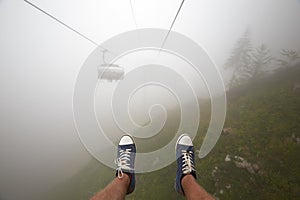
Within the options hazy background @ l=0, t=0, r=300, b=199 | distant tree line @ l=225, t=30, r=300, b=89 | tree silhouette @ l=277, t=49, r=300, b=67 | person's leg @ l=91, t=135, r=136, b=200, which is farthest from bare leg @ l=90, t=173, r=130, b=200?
tree silhouette @ l=277, t=49, r=300, b=67

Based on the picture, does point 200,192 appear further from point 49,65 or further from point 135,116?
point 49,65

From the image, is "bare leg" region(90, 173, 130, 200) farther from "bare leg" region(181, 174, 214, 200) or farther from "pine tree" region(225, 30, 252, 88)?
"pine tree" region(225, 30, 252, 88)

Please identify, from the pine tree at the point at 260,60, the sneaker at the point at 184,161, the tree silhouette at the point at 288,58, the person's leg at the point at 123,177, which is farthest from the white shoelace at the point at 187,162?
the tree silhouette at the point at 288,58

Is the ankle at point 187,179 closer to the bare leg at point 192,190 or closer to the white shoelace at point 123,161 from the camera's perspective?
the bare leg at point 192,190

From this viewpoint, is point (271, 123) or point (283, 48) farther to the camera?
point (283, 48)

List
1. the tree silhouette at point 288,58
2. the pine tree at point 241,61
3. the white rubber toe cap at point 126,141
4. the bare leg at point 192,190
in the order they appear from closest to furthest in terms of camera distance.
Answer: the bare leg at point 192,190
the white rubber toe cap at point 126,141
the tree silhouette at point 288,58
the pine tree at point 241,61

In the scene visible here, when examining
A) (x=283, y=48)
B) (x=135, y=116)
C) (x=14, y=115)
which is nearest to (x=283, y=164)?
(x=283, y=48)
